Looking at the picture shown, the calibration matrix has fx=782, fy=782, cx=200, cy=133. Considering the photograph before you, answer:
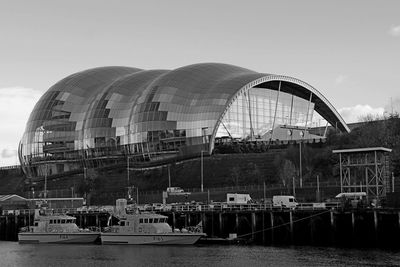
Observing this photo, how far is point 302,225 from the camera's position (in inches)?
3115

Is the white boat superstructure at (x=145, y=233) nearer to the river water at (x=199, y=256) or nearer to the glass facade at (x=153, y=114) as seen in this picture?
the river water at (x=199, y=256)

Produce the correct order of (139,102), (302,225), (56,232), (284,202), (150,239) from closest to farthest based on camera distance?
(302,225)
(150,239)
(284,202)
(56,232)
(139,102)

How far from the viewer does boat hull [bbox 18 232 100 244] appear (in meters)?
87.9

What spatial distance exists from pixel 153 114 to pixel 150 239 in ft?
213

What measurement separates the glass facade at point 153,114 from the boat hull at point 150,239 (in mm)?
56130

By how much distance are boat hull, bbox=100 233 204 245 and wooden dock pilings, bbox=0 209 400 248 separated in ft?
12.8

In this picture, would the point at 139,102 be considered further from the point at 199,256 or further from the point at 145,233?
the point at 199,256

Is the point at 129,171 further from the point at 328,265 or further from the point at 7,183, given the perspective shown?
the point at 328,265

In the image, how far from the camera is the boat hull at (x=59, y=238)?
3462 inches

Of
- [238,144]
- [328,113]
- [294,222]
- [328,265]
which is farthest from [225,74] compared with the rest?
[328,265]

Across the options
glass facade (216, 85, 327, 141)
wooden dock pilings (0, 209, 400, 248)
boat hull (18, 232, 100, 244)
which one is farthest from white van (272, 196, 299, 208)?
glass facade (216, 85, 327, 141)

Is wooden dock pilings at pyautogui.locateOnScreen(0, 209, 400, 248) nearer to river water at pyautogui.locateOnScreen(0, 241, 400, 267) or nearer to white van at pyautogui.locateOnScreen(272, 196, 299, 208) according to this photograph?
white van at pyautogui.locateOnScreen(272, 196, 299, 208)

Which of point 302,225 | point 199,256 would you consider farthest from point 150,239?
point 302,225

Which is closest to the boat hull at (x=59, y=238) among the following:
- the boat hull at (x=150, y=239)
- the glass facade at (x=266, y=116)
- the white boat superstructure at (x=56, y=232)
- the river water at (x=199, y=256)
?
the white boat superstructure at (x=56, y=232)
